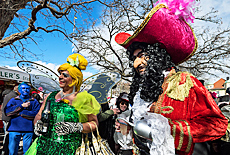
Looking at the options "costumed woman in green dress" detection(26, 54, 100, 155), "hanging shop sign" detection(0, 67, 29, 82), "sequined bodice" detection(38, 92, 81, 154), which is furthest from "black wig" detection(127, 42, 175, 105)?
"hanging shop sign" detection(0, 67, 29, 82)

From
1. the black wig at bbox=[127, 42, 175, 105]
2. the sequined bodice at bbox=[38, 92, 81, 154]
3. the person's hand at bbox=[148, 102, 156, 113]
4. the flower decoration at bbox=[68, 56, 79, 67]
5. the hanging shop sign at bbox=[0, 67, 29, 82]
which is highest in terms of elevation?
the hanging shop sign at bbox=[0, 67, 29, 82]

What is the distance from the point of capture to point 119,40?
1.70 meters

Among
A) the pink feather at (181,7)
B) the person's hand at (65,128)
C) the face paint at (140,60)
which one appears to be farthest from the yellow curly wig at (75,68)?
the pink feather at (181,7)

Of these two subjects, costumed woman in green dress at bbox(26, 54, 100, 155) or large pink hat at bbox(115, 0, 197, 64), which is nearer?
large pink hat at bbox(115, 0, 197, 64)

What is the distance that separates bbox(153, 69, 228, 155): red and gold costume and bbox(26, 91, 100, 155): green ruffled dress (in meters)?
1.13

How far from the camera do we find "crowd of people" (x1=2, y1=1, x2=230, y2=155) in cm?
108

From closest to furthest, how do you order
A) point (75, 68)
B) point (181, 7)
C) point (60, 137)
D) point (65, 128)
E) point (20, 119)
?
point (181, 7) → point (65, 128) → point (60, 137) → point (75, 68) → point (20, 119)

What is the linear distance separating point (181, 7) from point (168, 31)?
22cm

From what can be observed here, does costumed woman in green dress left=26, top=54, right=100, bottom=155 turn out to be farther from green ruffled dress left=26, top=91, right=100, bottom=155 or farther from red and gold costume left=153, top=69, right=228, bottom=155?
red and gold costume left=153, top=69, right=228, bottom=155

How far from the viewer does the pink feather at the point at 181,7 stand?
52.3 inches

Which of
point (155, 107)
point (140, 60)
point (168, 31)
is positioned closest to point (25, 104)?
point (140, 60)

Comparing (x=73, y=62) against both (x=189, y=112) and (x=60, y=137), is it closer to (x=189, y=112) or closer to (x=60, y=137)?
(x=60, y=137)

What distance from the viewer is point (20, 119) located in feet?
12.6

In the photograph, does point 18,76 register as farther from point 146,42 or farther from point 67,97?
point 146,42
